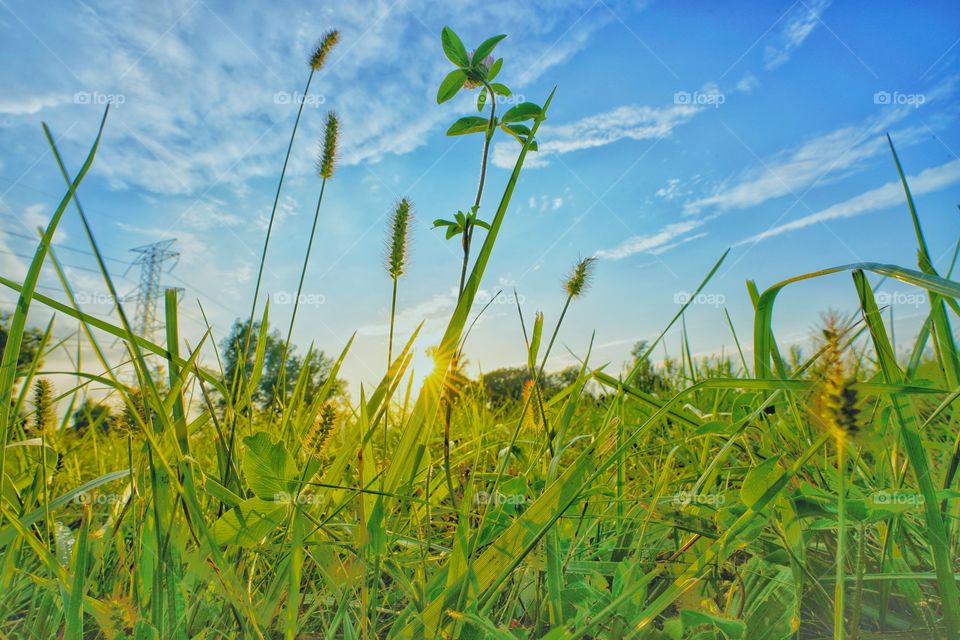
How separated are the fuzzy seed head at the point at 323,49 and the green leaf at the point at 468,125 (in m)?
0.85

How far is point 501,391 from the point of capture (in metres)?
6.30

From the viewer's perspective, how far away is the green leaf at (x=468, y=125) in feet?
5.32

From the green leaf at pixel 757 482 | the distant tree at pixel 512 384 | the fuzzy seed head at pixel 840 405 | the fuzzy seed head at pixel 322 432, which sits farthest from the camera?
the distant tree at pixel 512 384

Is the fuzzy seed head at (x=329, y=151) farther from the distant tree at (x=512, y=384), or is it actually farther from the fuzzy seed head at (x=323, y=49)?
the distant tree at (x=512, y=384)

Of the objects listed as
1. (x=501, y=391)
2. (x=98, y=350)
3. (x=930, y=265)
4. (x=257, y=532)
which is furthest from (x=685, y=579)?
(x=501, y=391)

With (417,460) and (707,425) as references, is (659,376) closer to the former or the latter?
(707,425)

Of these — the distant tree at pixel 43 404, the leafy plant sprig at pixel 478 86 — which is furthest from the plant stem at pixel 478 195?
the distant tree at pixel 43 404

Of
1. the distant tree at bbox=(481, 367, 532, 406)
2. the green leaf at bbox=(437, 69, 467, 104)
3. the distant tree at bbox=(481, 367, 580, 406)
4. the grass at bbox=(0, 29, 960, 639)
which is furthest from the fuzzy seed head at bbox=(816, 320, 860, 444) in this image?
the distant tree at bbox=(481, 367, 532, 406)

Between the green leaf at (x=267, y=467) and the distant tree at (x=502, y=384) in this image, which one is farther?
the distant tree at (x=502, y=384)

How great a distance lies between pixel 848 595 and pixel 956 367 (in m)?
0.64

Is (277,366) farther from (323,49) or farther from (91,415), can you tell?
(323,49)

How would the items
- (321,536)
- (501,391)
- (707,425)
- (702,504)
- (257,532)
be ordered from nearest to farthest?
(257,532) < (702,504) < (321,536) < (707,425) < (501,391)

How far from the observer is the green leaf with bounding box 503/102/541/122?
5.11 feet

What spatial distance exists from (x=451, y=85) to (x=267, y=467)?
1.16 meters
